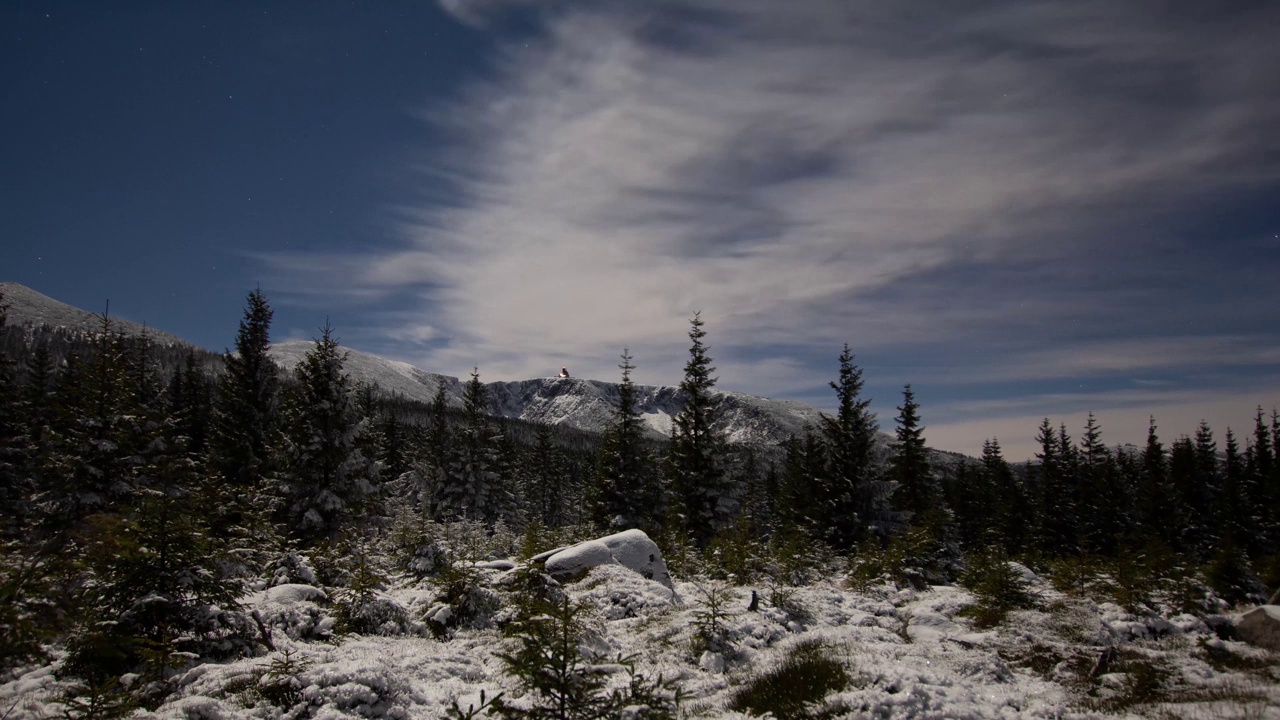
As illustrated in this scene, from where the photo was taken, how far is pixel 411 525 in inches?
823

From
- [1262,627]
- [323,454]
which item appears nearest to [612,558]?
[323,454]

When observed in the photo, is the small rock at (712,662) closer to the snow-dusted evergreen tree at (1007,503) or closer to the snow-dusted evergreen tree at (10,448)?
the snow-dusted evergreen tree at (10,448)

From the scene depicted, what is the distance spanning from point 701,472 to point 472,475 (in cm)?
1943

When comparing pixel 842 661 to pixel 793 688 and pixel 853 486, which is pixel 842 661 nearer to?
pixel 793 688

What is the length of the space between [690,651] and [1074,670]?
652cm

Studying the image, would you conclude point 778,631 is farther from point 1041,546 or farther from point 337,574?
point 1041,546

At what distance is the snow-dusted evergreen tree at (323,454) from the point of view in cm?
2167

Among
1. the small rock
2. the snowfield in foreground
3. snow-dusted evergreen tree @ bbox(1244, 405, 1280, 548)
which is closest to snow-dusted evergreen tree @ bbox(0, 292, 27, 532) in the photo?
the snowfield in foreground

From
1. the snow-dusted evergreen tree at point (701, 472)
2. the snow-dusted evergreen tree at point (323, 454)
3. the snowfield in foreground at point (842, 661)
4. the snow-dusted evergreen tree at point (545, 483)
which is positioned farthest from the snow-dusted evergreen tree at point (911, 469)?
the snow-dusted evergreen tree at point (545, 483)

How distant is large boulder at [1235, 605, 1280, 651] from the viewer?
405 inches

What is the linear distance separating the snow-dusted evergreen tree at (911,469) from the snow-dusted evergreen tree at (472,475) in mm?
27629

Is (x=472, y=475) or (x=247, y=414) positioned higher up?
(x=247, y=414)

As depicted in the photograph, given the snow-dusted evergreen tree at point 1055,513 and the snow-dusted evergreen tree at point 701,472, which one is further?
the snow-dusted evergreen tree at point 1055,513

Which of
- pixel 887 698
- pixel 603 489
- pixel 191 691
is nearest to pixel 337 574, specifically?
pixel 191 691
